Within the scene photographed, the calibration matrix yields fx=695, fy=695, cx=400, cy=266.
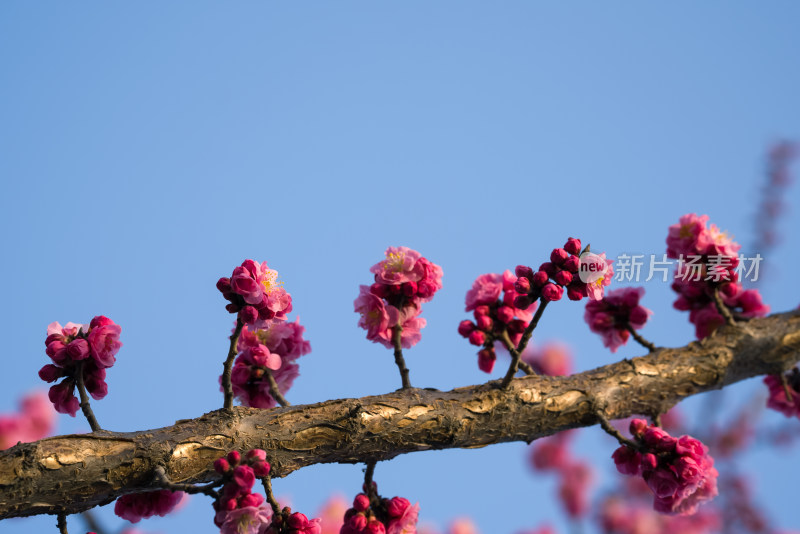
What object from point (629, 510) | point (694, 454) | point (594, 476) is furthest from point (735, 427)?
point (694, 454)

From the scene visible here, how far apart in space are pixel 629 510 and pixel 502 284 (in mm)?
5629

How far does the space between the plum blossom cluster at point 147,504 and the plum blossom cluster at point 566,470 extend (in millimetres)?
6716

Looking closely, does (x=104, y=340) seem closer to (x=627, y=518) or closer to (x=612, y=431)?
(x=612, y=431)

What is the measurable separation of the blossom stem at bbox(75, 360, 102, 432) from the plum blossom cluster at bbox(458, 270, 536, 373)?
170 cm

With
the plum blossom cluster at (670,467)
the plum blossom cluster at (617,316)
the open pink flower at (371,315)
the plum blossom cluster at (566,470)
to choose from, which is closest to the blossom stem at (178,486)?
the open pink flower at (371,315)

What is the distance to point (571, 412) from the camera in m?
3.11

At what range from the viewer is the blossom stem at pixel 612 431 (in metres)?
3.07

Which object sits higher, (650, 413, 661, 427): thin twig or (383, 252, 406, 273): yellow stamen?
(383, 252, 406, 273): yellow stamen

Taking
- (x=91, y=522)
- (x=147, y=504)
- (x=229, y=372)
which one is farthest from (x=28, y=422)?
(x=229, y=372)

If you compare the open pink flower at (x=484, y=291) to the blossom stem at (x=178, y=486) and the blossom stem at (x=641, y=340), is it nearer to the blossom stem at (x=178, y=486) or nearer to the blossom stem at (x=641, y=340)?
the blossom stem at (x=641, y=340)

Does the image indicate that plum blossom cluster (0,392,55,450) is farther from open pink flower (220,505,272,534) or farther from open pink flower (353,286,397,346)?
open pink flower (220,505,272,534)

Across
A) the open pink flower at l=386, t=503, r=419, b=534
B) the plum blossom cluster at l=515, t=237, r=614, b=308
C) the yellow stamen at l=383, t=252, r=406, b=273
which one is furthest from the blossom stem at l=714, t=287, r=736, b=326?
the open pink flower at l=386, t=503, r=419, b=534

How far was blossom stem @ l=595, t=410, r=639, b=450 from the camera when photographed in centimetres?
307

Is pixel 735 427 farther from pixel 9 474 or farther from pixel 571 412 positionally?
pixel 9 474
